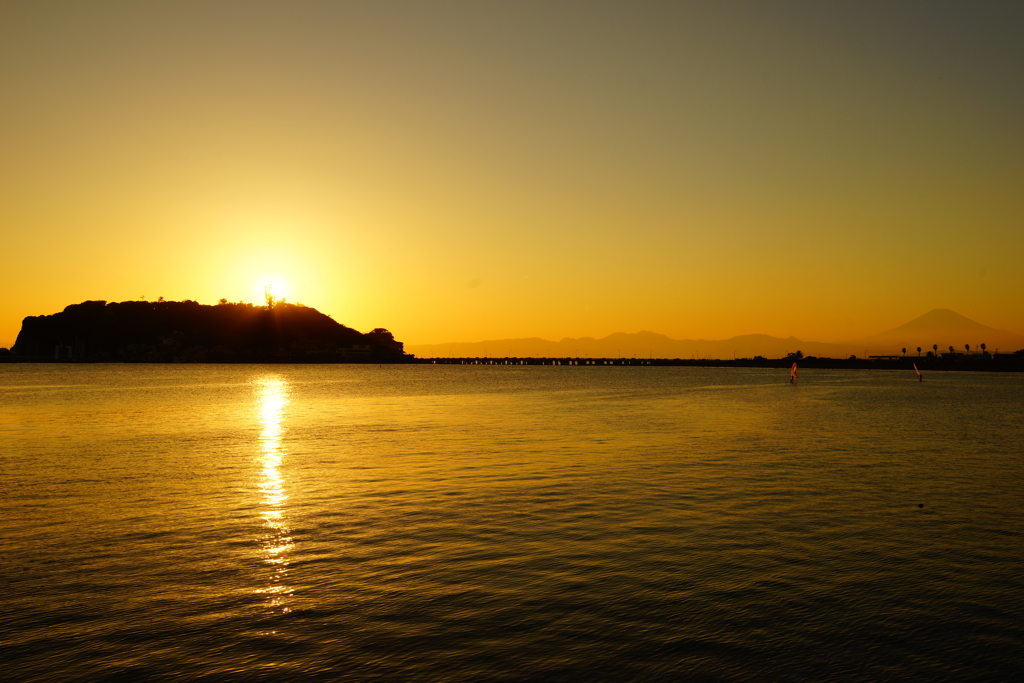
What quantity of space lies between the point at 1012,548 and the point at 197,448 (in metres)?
37.3

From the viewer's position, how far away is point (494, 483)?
26.2 metres

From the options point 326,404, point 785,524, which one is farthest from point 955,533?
point 326,404

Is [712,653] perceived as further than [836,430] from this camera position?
No

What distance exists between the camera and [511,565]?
15.3 m

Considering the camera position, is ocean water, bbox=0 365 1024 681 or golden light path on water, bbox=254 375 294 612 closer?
ocean water, bbox=0 365 1024 681

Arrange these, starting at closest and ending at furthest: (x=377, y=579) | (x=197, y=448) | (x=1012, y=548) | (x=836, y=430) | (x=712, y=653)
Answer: (x=712, y=653) < (x=377, y=579) < (x=1012, y=548) < (x=197, y=448) < (x=836, y=430)

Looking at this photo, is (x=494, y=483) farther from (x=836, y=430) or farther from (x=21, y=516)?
(x=836, y=430)

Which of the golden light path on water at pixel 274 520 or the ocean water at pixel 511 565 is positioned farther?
the golden light path on water at pixel 274 520

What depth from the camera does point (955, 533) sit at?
737 inches

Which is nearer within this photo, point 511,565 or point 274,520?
point 511,565

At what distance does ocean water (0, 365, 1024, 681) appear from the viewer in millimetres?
10383

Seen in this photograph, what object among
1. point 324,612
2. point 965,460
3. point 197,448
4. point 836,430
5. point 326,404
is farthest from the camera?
point 326,404

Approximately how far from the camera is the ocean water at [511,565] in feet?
34.1

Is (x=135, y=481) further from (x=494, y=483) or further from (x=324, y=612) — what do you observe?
(x=324, y=612)
